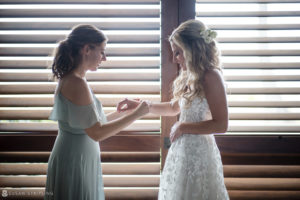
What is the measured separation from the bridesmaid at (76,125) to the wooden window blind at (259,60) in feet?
3.36

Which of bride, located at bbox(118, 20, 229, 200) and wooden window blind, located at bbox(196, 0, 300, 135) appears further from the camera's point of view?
wooden window blind, located at bbox(196, 0, 300, 135)

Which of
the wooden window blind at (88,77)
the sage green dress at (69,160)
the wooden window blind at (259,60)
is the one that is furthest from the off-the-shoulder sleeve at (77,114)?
the wooden window blind at (259,60)

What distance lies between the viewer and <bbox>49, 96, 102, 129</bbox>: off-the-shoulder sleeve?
5.44 ft

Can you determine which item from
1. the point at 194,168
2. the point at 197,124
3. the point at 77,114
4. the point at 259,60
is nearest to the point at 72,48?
the point at 77,114

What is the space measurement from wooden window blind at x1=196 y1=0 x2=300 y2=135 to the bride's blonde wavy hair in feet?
1.39

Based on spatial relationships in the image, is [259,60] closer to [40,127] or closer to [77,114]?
[77,114]

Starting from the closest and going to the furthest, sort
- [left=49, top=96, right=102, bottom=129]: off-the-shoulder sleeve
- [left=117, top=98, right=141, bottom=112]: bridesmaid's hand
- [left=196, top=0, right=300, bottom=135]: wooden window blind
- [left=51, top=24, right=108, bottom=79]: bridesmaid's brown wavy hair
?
[left=49, top=96, right=102, bottom=129]: off-the-shoulder sleeve
[left=51, top=24, right=108, bottom=79]: bridesmaid's brown wavy hair
[left=117, top=98, right=141, bottom=112]: bridesmaid's hand
[left=196, top=0, right=300, bottom=135]: wooden window blind

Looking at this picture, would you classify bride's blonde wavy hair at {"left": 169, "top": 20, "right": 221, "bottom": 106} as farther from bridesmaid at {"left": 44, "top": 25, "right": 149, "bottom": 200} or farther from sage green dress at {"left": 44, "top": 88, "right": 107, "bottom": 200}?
sage green dress at {"left": 44, "top": 88, "right": 107, "bottom": 200}

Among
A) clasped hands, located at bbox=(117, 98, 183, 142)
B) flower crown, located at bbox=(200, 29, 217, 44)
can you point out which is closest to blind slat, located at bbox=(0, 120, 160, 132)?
clasped hands, located at bbox=(117, 98, 183, 142)

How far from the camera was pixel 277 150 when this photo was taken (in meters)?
2.28

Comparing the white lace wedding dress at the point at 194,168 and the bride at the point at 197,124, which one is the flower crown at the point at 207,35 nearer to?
the bride at the point at 197,124

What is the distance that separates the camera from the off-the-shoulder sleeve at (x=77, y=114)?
5.44 feet

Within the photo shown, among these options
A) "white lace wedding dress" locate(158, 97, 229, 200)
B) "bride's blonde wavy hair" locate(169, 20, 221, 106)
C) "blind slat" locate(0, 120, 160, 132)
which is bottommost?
"white lace wedding dress" locate(158, 97, 229, 200)

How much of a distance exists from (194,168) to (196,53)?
82 centimetres
